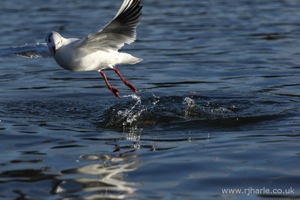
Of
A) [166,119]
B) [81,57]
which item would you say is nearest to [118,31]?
[81,57]

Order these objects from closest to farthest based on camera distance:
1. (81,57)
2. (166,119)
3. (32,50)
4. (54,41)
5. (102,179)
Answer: (102,179) → (54,41) → (81,57) → (166,119) → (32,50)

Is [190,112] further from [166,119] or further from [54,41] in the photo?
[54,41]

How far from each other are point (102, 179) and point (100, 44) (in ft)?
9.43

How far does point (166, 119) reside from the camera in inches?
377

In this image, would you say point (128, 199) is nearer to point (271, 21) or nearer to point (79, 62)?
point (79, 62)

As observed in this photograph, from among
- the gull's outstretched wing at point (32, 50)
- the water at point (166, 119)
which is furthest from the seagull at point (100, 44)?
the water at point (166, 119)

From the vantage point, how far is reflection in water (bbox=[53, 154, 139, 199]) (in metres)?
6.41

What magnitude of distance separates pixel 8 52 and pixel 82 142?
253 cm

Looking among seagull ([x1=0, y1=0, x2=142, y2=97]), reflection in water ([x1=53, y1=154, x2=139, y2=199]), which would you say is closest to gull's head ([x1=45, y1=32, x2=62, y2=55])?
seagull ([x1=0, y1=0, x2=142, y2=97])

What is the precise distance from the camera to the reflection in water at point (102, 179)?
21.0 feet

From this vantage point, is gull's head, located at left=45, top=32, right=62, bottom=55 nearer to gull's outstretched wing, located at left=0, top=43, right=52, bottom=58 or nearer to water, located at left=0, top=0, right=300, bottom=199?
gull's outstretched wing, located at left=0, top=43, right=52, bottom=58

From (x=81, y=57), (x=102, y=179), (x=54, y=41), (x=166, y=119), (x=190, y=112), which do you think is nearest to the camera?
(x=102, y=179)

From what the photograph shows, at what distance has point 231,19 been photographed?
19.2 m

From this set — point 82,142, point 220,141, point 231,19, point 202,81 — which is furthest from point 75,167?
point 231,19
